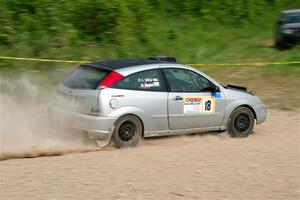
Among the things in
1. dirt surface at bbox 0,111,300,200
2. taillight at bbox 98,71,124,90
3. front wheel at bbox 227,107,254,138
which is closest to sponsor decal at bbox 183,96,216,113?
front wheel at bbox 227,107,254,138

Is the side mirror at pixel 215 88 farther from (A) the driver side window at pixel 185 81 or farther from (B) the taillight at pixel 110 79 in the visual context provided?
(B) the taillight at pixel 110 79

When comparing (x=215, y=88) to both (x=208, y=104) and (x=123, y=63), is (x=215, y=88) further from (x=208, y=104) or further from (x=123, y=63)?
(x=123, y=63)

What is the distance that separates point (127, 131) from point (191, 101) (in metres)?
1.40

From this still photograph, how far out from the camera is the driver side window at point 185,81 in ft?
33.3

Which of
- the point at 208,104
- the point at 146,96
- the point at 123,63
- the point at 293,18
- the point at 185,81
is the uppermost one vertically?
the point at 293,18

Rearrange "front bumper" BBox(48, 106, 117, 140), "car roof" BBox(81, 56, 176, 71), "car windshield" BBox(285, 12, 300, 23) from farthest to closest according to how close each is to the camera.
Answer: "car windshield" BBox(285, 12, 300, 23), "car roof" BBox(81, 56, 176, 71), "front bumper" BBox(48, 106, 117, 140)

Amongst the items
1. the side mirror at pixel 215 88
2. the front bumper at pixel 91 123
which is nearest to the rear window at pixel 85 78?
the front bumper at pixel 91 123

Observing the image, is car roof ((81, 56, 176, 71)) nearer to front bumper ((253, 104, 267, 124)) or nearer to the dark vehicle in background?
front bumper ((253, 104, 267, 124))

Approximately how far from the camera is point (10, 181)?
6.95m

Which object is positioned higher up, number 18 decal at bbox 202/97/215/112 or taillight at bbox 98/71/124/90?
taillight at bbox 98/71/124/90

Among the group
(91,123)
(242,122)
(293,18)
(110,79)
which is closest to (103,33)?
(293,18)

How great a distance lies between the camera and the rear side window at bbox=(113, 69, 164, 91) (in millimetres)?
9617

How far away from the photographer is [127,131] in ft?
31.4

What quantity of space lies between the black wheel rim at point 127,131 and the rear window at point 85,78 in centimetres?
81
